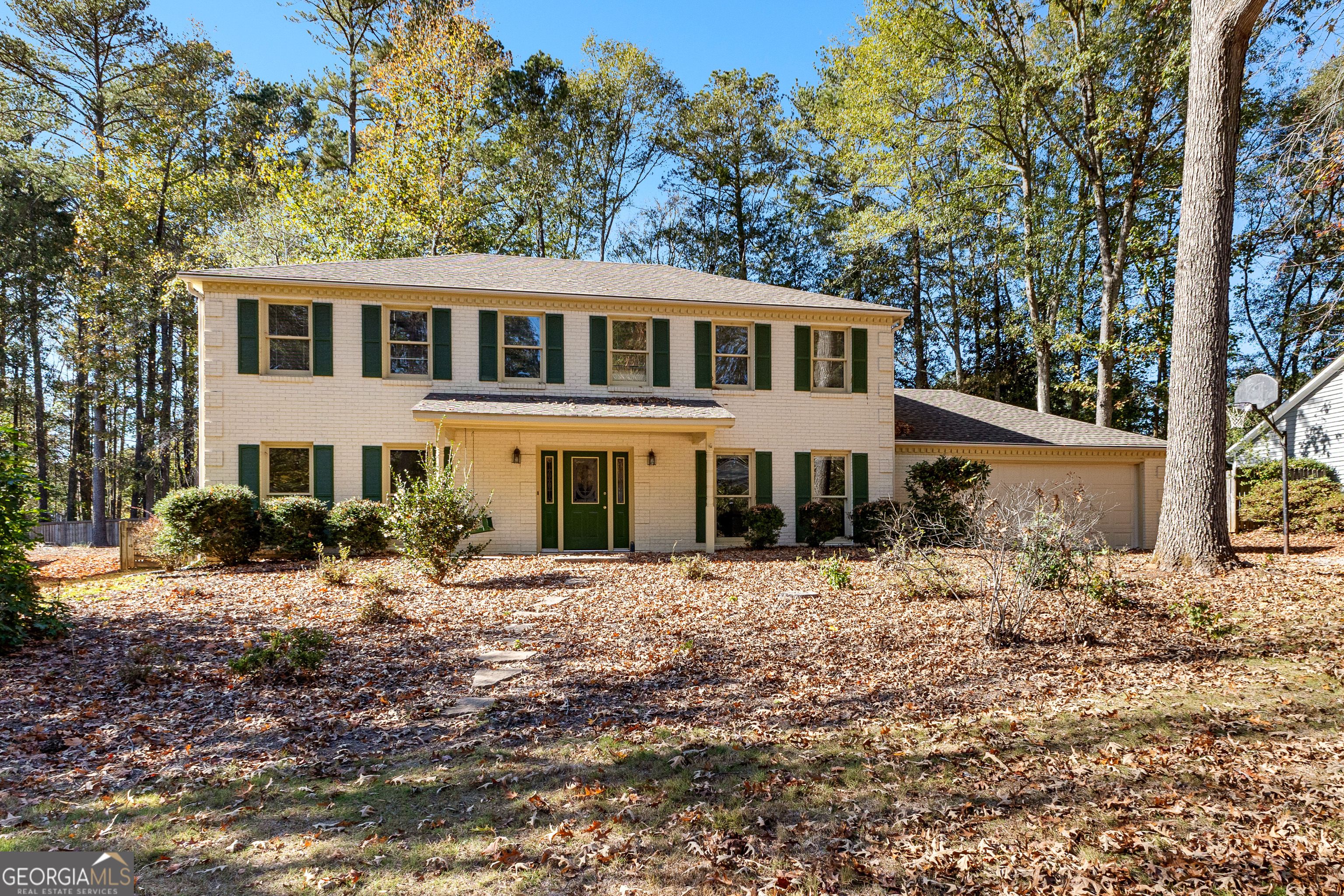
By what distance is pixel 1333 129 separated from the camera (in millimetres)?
9820

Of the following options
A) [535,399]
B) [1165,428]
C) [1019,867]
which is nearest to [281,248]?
[535,399]

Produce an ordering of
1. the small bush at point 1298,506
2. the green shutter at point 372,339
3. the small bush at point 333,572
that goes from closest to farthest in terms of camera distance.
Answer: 1. the small bush at point 333,572
2. the green shutter at point 372,339
3. the small bush at point 1298,506

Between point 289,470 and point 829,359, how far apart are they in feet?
36.4

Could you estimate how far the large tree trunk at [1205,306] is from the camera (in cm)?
825

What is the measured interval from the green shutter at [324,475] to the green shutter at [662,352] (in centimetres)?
650

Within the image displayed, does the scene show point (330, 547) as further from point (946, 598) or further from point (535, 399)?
point (946, 598)

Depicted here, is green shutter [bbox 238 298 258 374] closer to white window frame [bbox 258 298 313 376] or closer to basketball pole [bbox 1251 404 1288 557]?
white window frame [bbox 258 298 313 376]

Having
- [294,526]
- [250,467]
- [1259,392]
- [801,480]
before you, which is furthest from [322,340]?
[1259,392]

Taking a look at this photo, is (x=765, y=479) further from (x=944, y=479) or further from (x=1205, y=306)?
(x=1205, y=306)

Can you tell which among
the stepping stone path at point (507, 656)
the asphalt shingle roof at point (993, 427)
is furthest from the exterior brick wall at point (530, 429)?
the stepping stone path at point (507, 656)

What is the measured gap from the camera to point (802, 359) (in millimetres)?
→ 14477

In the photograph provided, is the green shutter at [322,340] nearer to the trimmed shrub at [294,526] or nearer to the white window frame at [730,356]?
the trimmed shrub at [294,526]

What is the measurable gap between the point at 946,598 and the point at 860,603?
0.97 meters

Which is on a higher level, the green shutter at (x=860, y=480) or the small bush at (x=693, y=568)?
the green shutter at (x=860, y=480)
